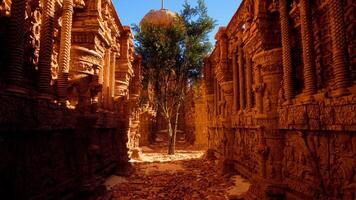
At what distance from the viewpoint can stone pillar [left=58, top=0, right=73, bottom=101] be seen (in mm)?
6051

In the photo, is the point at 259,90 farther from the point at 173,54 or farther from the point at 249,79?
the point at 173,54

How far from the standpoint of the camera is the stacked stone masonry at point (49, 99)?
4.03 metres

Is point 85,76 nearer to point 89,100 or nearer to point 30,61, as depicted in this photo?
point 89,100

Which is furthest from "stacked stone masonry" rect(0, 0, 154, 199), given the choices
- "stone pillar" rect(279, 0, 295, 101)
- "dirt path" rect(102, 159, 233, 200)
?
"stone pillar" rect(279, 0, 295, 101)

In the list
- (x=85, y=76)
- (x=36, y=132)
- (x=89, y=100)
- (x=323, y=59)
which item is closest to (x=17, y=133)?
(x=36, y=132)

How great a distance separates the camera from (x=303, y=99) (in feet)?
16.3

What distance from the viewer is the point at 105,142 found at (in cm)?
940

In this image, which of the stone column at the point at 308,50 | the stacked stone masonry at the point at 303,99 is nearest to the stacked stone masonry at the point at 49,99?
the stacked stone masonry at the point at 303,99

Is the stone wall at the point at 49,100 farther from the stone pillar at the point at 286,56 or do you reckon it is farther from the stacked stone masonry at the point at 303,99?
the stone pillar at the point at 286,56

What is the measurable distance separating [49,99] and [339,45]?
18.0 ft

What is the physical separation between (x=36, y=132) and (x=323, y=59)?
593cm

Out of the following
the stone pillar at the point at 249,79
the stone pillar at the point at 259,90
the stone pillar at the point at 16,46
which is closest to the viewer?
the stone pillar at the point at 16,46

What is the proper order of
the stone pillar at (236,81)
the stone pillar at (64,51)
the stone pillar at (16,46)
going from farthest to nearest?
the stone pillar at (236,81)
the stone pillar at (64,51)
the stone pillar at (16,46)

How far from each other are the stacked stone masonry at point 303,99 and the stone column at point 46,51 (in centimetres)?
509
